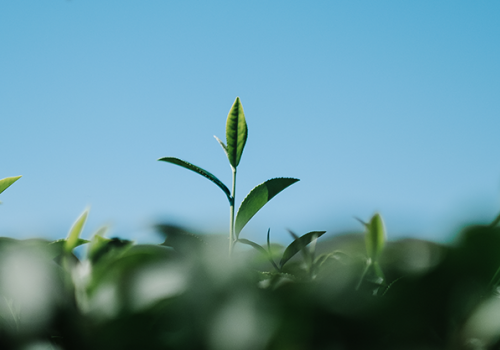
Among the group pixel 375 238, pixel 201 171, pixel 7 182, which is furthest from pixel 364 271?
pixel 7 182

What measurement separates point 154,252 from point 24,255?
8 centimetres

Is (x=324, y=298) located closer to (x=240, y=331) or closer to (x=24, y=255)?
(x=240, y=331)

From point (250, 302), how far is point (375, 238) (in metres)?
0.09

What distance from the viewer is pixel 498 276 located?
0.70 feet

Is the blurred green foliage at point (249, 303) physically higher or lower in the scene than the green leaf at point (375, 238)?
lower

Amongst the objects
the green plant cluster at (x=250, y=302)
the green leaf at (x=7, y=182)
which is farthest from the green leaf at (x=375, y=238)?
the green leaf at (x=7, y=182)

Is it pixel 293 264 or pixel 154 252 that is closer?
pixel 154 252

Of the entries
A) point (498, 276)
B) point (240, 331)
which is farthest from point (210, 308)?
point (498, 276)

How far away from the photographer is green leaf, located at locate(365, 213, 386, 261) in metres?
0.24

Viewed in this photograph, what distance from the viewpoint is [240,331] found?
0.19 metres

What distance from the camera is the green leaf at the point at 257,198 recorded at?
0.97 ft

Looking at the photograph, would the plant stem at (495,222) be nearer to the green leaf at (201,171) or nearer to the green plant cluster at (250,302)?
the green plant cluster at (250,302)

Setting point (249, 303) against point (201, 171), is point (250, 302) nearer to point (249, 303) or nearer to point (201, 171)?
point (249, 303)

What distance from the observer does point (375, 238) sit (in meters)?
0.25
